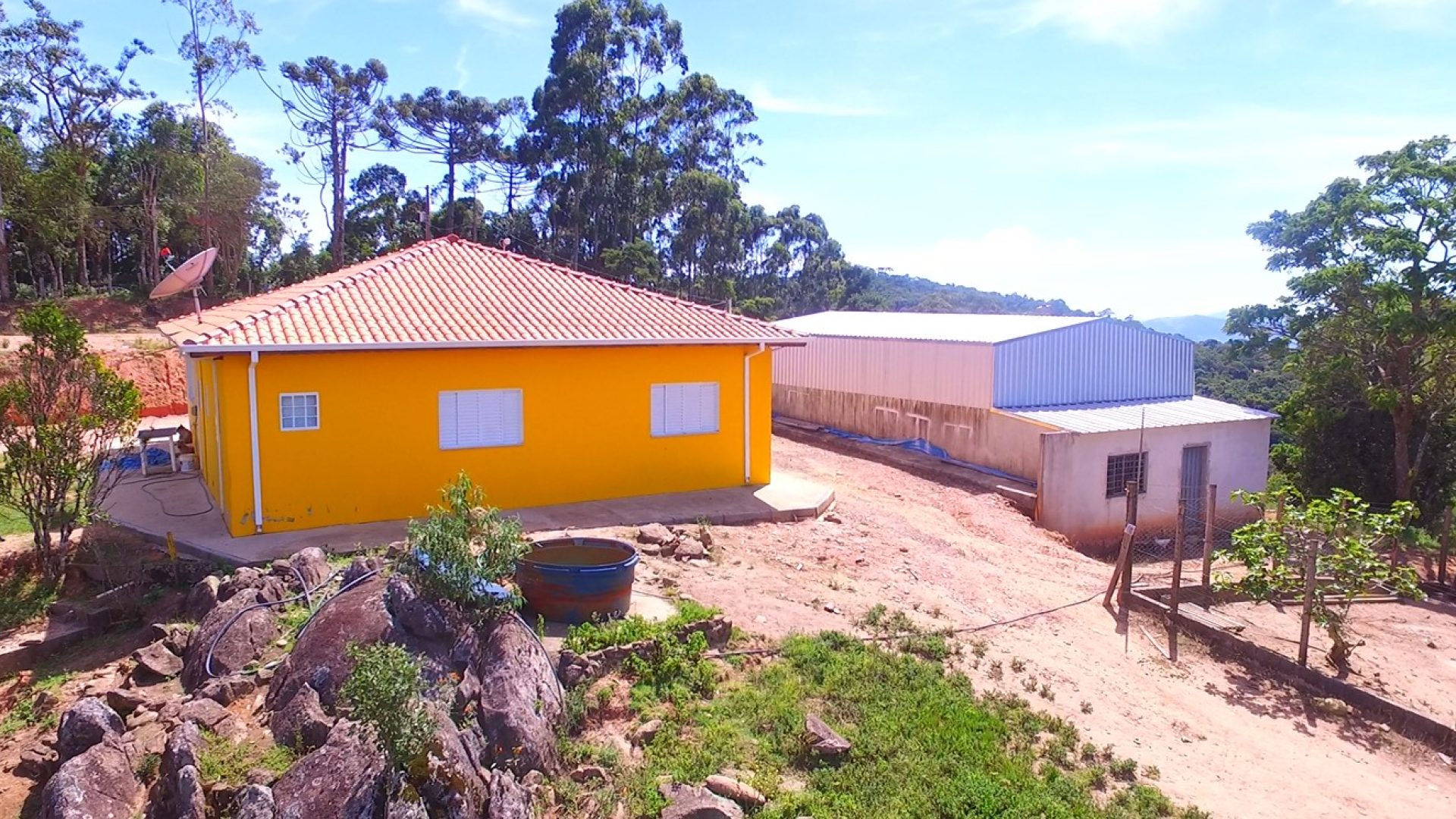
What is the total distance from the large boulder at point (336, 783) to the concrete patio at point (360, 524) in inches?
219

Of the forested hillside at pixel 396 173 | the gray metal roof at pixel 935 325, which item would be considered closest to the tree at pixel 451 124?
the forested hillside at pixel 396 173

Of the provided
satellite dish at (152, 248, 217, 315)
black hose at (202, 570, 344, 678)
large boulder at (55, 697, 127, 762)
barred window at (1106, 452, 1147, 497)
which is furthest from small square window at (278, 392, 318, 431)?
barred window at (1106, 452, 1147, 497)

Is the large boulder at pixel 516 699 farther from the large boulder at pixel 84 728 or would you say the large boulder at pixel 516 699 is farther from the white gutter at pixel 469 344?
the white gutter at pixel 469 344

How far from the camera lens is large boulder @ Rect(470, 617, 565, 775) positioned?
6.24 metres

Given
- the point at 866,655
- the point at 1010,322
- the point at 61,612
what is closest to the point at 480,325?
the point at 61,612

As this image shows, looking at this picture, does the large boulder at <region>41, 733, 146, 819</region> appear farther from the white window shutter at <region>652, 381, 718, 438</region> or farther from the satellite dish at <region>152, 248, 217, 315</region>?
the white window shutter at <region>652, 381, 718, 438</region>

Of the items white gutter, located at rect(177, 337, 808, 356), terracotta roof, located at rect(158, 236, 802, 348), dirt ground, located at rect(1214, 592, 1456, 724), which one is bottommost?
dirt ground, located at rect(1214, 592, 1456, 724)

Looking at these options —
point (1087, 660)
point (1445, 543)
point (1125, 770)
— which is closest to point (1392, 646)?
Result: point (1445, 543)

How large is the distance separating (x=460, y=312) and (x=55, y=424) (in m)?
4.94

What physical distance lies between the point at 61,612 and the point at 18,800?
14.2 ft

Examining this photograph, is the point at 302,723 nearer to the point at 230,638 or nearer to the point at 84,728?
the point at 84,728

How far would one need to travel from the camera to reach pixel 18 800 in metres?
6.28

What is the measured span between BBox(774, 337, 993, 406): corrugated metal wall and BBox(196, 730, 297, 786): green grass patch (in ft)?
54.6

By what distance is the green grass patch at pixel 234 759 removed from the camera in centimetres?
571
